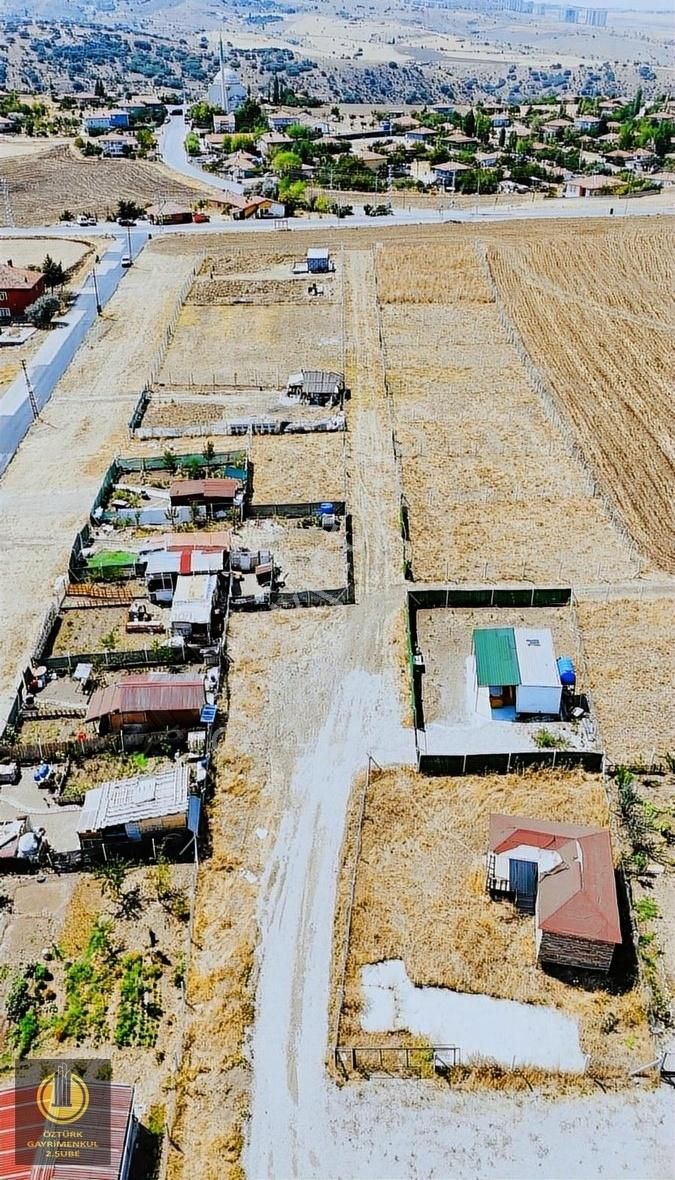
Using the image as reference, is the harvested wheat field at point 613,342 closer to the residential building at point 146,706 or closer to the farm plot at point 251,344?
the farm plot at point 251,344

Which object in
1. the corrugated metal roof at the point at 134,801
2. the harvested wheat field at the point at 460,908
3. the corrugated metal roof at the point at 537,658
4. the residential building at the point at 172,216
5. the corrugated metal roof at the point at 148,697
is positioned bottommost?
the harvested wheat field at the point at 460,908

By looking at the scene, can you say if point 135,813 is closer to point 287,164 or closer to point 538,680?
point 538,680

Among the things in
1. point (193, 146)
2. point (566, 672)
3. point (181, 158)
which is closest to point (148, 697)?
point (566, 672)

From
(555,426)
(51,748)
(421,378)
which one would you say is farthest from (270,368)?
(51,748)

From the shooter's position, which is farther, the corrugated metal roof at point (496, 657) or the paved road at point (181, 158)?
the paved road at point (181, 158)

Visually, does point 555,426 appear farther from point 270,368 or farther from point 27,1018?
point 27,1018

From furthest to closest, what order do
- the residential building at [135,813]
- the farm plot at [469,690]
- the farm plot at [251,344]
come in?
the farm plot at [251,344], the farm plot at [469,690], the residential building at [135,813]

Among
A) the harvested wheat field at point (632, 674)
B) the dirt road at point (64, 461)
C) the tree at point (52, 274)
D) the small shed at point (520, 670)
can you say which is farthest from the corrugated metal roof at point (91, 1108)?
the tree at point (52, 274)
